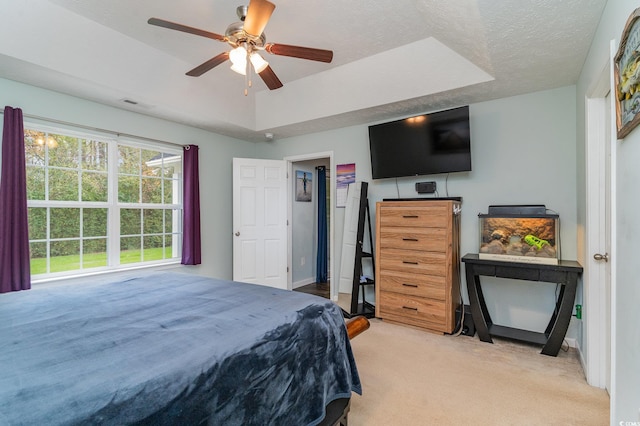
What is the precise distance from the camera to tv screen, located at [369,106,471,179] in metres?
3.12

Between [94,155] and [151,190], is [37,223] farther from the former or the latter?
[151,190]

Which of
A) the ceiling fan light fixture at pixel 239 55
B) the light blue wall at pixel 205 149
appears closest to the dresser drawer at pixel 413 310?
the light blue wall at pixel 205 149

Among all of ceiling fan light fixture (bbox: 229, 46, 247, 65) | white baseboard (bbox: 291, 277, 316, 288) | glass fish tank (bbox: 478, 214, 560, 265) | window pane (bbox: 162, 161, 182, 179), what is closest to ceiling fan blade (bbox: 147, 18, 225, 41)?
ceiling fan light fixture (bbox: 229, 46, 247, 65)

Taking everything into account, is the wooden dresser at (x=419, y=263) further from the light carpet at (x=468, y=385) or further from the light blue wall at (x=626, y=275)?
the light blue wall at (x=626, y=275)

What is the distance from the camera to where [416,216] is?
3.19 meters

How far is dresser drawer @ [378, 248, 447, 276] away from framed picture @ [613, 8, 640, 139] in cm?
189

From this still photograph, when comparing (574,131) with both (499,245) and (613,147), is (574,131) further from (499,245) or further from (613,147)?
(613,147)

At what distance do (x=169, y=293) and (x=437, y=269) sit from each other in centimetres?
240

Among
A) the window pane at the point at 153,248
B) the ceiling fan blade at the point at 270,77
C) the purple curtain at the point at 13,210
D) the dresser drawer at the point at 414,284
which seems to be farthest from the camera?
the window pane at the point at 153,248

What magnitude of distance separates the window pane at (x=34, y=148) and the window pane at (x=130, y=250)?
105 cm

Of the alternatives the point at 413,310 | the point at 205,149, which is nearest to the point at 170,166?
the point at 205,149

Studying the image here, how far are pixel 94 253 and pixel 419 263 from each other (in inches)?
133

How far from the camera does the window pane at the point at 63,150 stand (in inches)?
115

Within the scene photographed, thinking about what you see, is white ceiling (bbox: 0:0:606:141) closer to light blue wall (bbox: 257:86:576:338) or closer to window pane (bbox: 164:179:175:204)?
light blue wall (bbox: 257:86:576:338)
